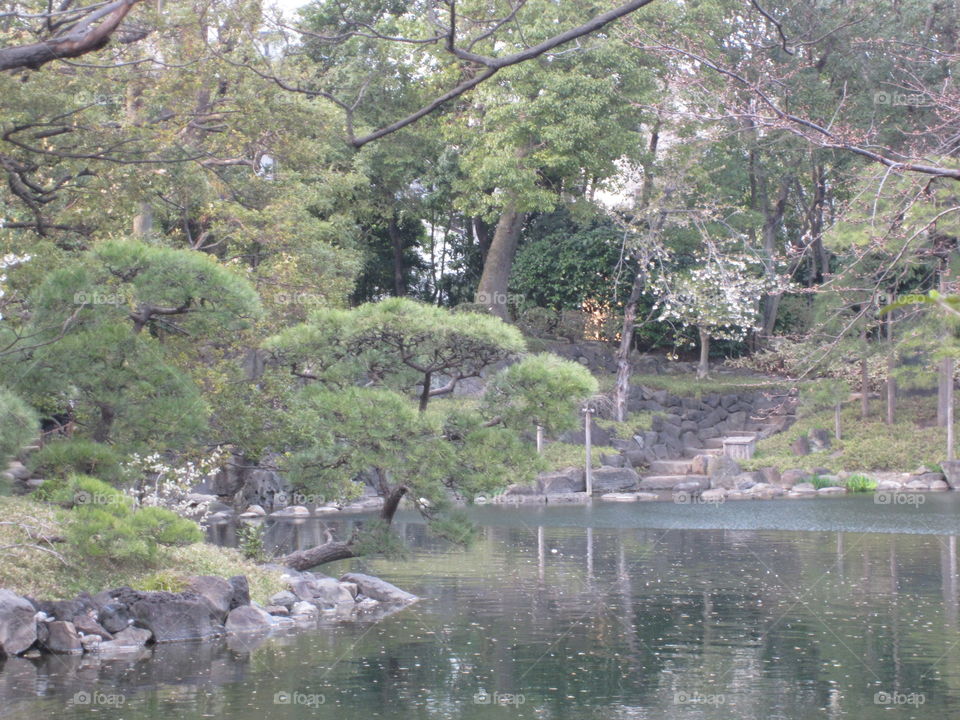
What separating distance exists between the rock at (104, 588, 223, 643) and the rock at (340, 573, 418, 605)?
7.85 ft

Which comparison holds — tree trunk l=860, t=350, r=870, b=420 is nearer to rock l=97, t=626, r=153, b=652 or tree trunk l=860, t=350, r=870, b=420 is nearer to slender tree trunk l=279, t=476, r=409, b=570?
slender tree trunk l=279, t=476, r=409, b=570

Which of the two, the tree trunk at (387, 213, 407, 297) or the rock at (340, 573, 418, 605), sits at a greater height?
the tree trunk at (387, 213, 407, 297)

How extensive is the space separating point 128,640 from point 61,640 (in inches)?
23.4

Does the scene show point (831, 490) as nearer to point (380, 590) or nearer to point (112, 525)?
point (380, 590)

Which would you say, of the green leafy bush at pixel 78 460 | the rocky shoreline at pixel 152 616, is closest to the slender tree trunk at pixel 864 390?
the rocky shoreline at pixel 152 616

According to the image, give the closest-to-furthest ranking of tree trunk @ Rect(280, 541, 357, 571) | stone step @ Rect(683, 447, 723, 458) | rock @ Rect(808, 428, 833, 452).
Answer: tree trunk @ Rect(280, 541, 357, 571) → rock @ Rect(808, 428, 833, 452) → stone step @ Rect(683, 447, 723, 458)

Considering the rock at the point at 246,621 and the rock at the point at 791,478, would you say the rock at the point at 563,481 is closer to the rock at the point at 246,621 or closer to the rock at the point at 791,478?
the rock at the point at 791,478

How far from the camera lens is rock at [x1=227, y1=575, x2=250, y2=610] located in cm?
1023

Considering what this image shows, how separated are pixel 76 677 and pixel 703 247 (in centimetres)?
2260

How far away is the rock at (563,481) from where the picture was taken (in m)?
25.0

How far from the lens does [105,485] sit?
9.23 m

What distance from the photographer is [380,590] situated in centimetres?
1190

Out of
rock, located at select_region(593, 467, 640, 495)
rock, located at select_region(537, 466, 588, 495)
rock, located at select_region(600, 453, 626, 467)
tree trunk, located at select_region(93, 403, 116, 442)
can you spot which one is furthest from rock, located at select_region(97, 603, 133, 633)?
rock, located at select_region(600, 453, 626, 467)

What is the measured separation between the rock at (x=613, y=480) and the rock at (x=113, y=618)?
17.0 metres
